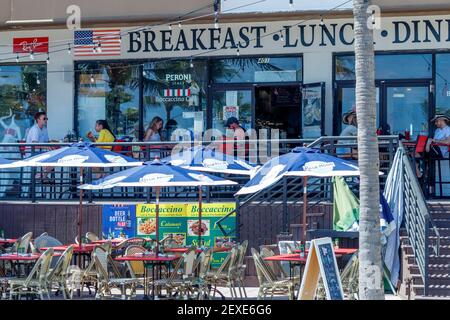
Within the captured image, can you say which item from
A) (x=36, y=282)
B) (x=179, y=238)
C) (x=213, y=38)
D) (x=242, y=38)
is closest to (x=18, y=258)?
(x=36, y=282)

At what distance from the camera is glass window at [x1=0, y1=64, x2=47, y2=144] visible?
966 inches

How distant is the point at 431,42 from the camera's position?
2234cm

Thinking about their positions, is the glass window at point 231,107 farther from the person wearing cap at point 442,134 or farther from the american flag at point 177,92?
the person wearing cap at point 442,134

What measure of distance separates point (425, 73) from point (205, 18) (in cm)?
490

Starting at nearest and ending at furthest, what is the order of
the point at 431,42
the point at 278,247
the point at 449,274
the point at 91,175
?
the point at 449,274, the point at 278,247, the point at 91,175, the point at 431,42

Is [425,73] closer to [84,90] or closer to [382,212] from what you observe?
[382,212]

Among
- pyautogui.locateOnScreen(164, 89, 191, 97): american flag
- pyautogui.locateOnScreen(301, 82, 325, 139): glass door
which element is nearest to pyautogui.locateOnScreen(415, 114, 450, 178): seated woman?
pyautogui.locateOnScreen(301, 82, 325, 139): glass door

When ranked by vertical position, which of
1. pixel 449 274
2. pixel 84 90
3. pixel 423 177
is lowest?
pixel 449 274

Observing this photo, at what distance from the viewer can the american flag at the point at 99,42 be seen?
78.5ft

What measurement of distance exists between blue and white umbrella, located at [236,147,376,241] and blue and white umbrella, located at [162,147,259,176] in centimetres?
149

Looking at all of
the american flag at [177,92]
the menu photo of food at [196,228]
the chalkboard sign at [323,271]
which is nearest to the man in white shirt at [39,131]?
the american flag at [177,92]

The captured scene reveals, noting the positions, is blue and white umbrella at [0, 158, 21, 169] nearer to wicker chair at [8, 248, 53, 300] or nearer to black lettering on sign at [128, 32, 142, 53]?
wicker chair at [8, 248, 53, 300]

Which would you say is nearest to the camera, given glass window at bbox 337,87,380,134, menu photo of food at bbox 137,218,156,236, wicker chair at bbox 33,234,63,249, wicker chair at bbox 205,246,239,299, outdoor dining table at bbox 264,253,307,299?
outdoor dining table at bbox 264,253,307,299
